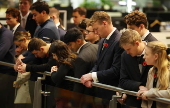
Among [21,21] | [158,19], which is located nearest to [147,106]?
[21,21]

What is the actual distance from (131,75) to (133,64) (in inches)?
4.9

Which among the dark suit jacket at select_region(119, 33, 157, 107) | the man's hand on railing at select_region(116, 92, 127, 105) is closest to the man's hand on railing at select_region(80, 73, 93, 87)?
the dark suit jacket at select_region(119, 33, 157, 107)

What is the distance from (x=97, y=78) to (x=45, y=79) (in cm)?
97

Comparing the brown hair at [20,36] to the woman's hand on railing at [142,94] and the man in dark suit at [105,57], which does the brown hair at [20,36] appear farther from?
the woman's hand on railing at [142,94]

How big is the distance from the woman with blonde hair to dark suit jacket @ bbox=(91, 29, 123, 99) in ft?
2.20

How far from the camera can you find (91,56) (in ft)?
19.2

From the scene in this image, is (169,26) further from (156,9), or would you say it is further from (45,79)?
(45,79)

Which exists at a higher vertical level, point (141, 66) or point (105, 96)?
point (141, 66)

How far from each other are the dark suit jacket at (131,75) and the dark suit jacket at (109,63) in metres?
0.21

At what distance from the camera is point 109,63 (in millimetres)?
5551

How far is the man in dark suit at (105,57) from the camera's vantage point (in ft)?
17.7

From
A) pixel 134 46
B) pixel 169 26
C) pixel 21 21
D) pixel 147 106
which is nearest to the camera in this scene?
pixel 147 106

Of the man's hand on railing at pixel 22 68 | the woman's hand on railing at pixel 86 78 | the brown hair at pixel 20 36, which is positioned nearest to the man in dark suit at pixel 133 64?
the woman's hand on railing at pixel 86 78

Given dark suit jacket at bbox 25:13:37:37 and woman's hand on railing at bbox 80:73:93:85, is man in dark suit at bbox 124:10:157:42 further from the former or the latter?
dark suit jacket at bbox 25:13:37:37
